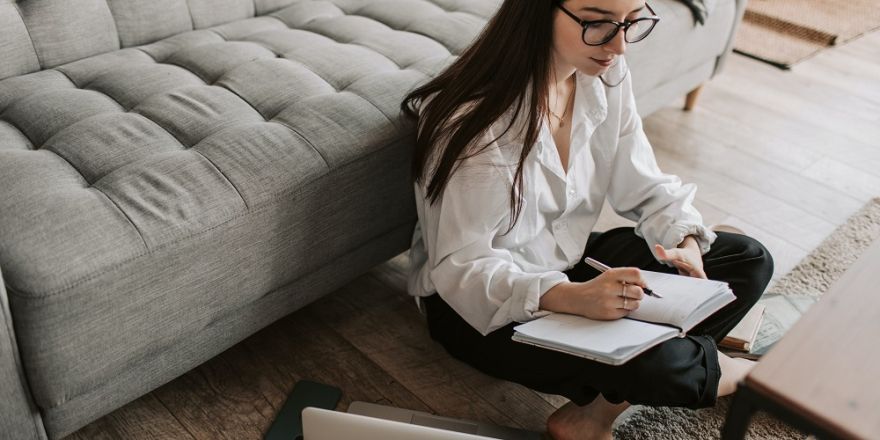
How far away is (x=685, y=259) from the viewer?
119cm

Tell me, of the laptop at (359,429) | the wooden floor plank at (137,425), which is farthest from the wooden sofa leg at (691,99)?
the wooden floor plank at (137,425)

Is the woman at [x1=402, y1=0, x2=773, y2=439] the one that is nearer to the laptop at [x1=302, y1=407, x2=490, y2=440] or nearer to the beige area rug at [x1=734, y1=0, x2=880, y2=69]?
the laptop at [x1=302, y1=407, x2=490, y2=440]

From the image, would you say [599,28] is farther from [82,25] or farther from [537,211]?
[82,25]

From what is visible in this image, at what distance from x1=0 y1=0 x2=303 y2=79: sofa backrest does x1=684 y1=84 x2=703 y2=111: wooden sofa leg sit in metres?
1.35

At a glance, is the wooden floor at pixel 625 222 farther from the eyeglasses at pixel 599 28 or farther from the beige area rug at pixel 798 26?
the eyeglasses at pixel 599 28

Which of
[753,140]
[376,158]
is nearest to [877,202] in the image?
[753,140]

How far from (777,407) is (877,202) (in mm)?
1432

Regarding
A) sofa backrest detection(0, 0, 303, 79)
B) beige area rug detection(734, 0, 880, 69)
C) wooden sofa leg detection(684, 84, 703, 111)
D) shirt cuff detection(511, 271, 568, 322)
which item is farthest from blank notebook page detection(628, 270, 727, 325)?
beige area rug detection(734, 0, 880, 69)

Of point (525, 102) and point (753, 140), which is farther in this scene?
point (753, 140)

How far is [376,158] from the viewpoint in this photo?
1.25m

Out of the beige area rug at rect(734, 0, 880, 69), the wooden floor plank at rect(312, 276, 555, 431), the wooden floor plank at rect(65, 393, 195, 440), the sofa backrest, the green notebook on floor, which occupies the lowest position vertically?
the wooden floor plank at rect(65, 393, 195, 440)

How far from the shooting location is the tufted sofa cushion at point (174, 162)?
1.00 meters

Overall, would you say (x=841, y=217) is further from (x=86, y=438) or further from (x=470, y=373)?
(x=86, y=438)

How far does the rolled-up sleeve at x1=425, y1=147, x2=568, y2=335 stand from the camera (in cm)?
109
